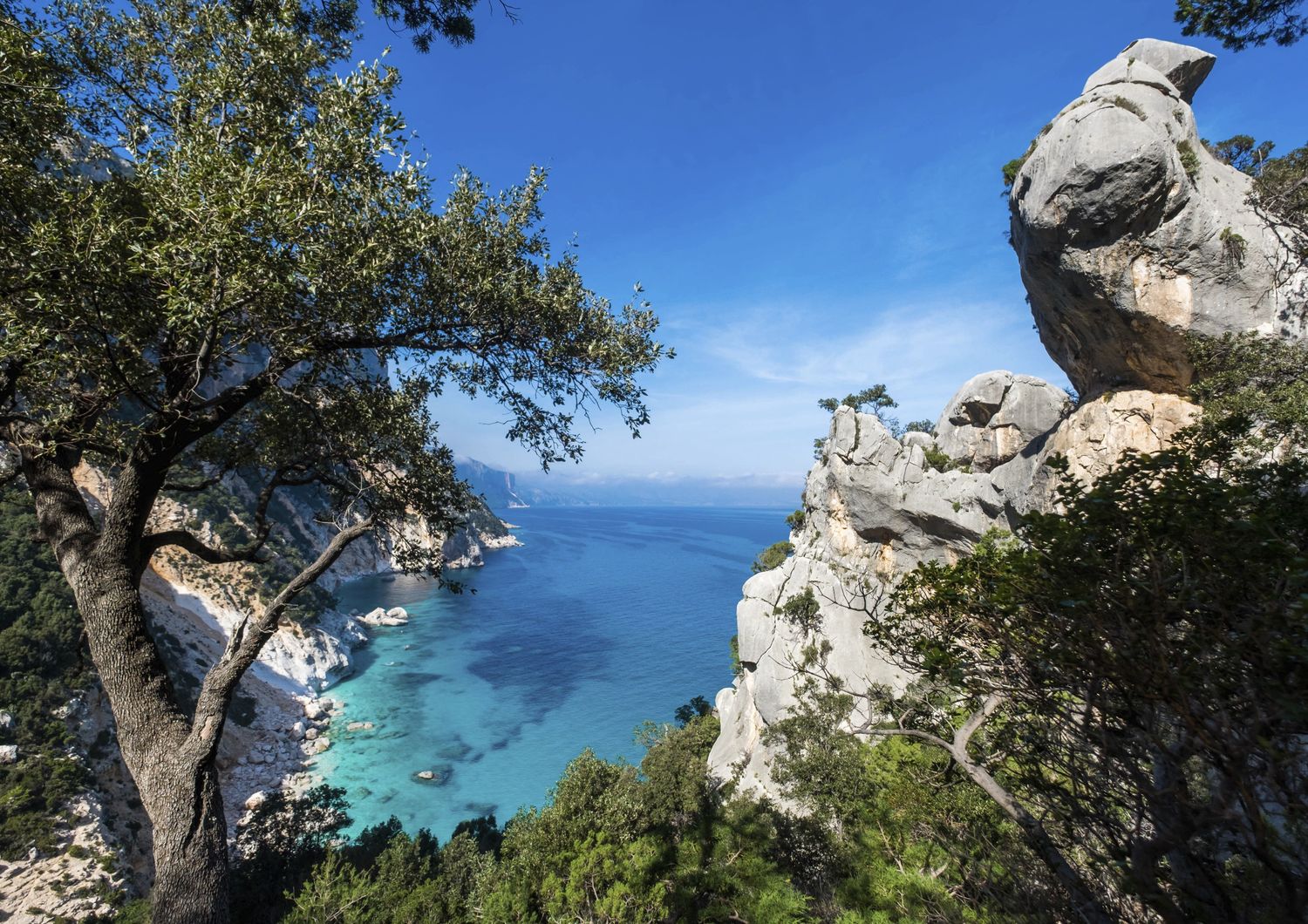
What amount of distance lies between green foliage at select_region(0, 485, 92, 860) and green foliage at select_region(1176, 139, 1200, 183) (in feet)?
150

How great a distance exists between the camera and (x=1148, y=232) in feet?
62.6

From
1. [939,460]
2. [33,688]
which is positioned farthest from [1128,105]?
[33,688]

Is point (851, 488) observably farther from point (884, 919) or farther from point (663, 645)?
point (663, 645)

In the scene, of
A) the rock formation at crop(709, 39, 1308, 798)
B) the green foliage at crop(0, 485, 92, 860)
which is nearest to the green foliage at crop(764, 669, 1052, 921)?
the rock formation at crop(709, 39, 1308, 798)

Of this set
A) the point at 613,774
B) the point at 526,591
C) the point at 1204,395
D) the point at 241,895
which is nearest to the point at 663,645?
the point at 526,591

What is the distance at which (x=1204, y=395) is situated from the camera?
18875 mm

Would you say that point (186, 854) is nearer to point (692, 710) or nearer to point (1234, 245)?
point (1234, 245)

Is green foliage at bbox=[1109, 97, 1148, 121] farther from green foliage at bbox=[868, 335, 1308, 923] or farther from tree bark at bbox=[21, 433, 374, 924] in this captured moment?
tree bark at bbox=[21, 433, 374, 924]

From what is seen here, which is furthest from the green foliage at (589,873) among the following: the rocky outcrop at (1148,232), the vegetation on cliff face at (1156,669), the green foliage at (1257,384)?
the rocky outcrop at (1148,232)

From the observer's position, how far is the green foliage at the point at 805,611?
31266 millimetres

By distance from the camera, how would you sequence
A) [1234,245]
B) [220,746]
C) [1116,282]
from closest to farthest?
[1234,245] < [1116,282] < [220,746]

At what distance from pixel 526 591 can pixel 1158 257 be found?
302 ft

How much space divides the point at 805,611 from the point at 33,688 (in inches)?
1796

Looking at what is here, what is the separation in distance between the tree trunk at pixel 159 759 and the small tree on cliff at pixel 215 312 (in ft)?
0.07
